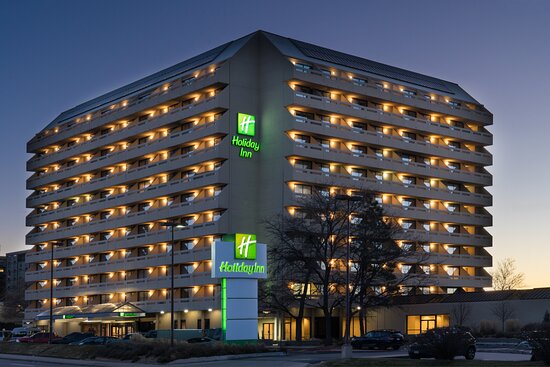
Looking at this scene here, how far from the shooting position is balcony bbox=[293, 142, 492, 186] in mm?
102481

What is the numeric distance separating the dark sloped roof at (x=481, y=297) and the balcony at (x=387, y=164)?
59.9 ft

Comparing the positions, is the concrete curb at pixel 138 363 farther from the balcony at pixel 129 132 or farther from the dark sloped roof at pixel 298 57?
the dark sloped roof at pixel 298 57

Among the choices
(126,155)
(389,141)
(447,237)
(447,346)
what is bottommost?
(447,346)

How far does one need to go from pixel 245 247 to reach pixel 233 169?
37.4 metres

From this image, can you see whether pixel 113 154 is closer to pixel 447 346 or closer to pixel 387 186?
pixel 387 186

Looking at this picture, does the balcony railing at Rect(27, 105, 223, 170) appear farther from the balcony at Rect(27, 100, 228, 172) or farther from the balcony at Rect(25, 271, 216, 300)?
the balcony at Rect(25, 271, 216, 300)

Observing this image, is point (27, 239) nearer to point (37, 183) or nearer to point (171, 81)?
point (37, 183)

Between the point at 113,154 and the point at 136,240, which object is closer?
Answer: the point at 136,240

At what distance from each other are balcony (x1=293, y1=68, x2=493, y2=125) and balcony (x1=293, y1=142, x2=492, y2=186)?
796cm

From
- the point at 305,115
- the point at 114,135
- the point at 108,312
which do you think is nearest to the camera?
the point at 108,312

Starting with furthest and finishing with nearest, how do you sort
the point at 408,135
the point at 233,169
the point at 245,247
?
the point at 408,135 < the point at 233,169 < the point at 245,247

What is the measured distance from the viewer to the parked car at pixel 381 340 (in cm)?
7331

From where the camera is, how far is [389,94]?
113 m

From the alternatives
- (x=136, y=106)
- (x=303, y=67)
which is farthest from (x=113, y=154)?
(x=303, y=67)
